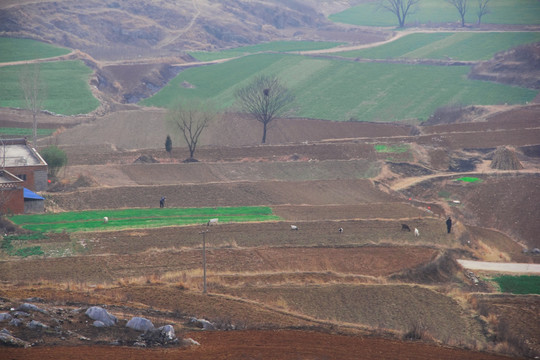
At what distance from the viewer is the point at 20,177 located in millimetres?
50875

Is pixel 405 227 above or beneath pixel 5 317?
above

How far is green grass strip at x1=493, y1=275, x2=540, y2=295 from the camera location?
34656 mm

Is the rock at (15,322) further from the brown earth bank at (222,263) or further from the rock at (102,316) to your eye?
the brown earth bank at (222,263)

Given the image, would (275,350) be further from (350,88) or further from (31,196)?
(350,88)

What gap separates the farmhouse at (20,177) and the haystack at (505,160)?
1547 inches

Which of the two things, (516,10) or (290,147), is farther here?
(516,10)

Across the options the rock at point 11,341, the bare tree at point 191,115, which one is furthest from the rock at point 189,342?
the bare tree at point 191,115

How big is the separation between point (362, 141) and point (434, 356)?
5100 centimetres

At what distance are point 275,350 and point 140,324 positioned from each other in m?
4.51

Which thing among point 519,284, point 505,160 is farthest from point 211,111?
point 519,284

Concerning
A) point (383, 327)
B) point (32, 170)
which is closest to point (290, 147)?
point (32, 170)

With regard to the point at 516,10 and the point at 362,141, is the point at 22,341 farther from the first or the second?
the point at 516,10

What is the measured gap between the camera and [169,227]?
4100 centimetres

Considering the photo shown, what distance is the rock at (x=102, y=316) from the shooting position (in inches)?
894
